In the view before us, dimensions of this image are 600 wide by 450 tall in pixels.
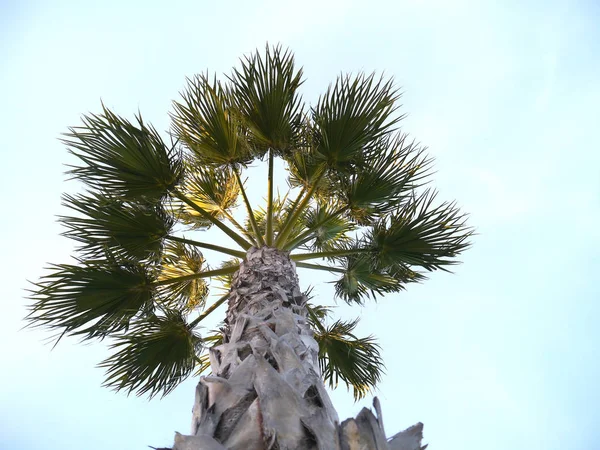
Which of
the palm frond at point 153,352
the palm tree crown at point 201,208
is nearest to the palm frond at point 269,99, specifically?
the palm tree crown at point 201,208

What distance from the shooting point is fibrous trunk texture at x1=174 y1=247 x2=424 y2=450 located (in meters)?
1.63

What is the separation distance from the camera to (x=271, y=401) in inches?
72.5

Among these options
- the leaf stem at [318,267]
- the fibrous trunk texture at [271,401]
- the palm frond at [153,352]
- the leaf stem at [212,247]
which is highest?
the leaf stem at [318,267]

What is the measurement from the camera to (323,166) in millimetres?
4840

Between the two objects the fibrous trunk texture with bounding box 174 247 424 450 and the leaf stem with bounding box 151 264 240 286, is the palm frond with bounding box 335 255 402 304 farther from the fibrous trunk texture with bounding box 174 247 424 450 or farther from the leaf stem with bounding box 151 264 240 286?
the fibrous trunk texture with bounding box 174 247 424 450

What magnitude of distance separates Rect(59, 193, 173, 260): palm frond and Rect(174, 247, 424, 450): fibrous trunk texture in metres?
1.92

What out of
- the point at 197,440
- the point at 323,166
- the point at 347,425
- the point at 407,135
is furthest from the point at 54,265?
the point at 407,135

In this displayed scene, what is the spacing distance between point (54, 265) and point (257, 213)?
12.1 ft

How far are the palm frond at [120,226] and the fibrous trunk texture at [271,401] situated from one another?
6.29 ft

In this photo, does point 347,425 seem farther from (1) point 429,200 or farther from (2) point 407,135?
(2) point 407,135

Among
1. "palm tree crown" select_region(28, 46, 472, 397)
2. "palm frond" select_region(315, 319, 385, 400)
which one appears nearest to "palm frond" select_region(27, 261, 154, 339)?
"palm tree crown" select_region(28, 46, 472, 397)

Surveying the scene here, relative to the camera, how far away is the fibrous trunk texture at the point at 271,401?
1.63m

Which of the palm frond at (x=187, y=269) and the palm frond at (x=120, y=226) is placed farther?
the palm frond at (x=187, y=269)

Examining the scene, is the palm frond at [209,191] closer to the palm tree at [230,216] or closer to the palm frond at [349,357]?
the palm tree at [230,216]
